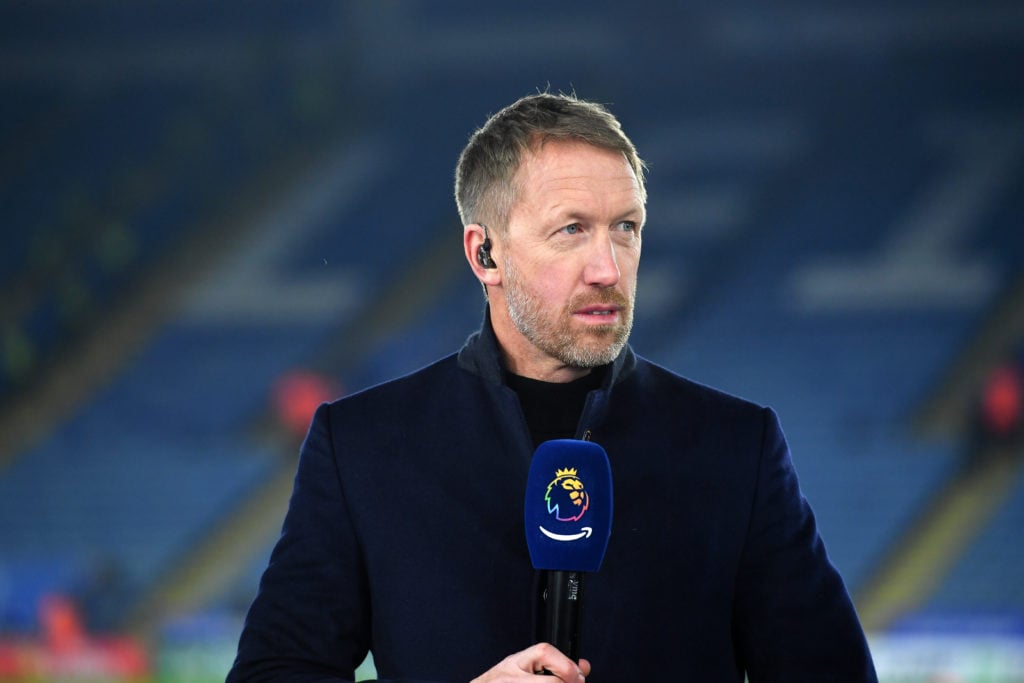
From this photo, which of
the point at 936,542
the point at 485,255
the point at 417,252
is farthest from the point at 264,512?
the point at 485,255

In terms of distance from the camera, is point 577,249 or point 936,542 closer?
point 577,249

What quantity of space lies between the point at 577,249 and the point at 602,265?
2.0 inches

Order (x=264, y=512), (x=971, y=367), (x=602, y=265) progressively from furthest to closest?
(x=971, y=367)
(x=264, y=512)
(x=602, y=265)

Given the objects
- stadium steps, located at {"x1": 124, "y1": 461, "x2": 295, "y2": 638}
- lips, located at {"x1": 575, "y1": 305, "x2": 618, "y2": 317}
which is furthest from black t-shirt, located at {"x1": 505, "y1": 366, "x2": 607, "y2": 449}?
stadium steps, located at {"x1": 124, "y1": 461, "x2": 295, "y2": 638}

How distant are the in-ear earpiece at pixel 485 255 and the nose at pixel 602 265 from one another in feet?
0.66

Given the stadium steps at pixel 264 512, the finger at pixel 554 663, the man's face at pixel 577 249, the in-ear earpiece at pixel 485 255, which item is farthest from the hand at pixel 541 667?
the stadium steps at pixel 264 512

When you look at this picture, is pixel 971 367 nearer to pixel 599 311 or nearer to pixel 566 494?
pixel 599 311

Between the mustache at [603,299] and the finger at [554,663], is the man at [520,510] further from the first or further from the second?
the finger at [554,663]

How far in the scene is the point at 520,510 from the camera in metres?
1.79

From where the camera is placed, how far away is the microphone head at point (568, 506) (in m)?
1.48

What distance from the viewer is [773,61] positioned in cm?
1425

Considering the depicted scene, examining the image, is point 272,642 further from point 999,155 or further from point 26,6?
point 26,6

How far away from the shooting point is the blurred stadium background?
11.3 meters

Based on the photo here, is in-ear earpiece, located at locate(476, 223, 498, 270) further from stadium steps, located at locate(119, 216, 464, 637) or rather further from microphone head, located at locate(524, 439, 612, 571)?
stadium steps, located at locate(119, 216, 464, 637)
